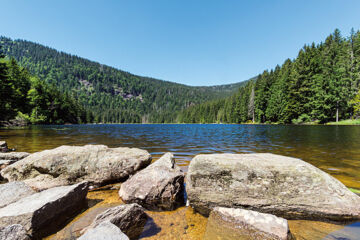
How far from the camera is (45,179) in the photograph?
16.4ft

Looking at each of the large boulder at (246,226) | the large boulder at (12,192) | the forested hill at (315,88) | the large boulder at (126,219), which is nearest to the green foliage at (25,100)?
the large boulder at (12,192)

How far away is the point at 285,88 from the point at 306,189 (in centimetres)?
5765

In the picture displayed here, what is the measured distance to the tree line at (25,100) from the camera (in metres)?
34.9

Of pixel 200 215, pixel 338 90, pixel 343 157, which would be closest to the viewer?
pixel 200 215

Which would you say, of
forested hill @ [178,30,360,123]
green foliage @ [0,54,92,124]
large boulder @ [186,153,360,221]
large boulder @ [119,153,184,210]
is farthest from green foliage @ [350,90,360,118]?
green foliage @ [0,54,92,124]

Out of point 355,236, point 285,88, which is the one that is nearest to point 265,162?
point 355,236

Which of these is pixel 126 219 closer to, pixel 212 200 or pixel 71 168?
pixel 212 200

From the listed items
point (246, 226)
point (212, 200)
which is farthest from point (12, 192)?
point (246, 226)

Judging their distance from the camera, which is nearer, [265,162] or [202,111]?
[265,162]

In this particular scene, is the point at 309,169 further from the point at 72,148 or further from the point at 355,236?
the point at 72,148

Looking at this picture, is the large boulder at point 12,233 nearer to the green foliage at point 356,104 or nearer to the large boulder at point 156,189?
the large boulder at point 156,189

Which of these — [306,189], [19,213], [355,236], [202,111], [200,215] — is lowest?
[200,215]

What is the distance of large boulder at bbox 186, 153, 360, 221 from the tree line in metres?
40.0

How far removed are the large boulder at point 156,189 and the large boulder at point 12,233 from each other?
205 cm
